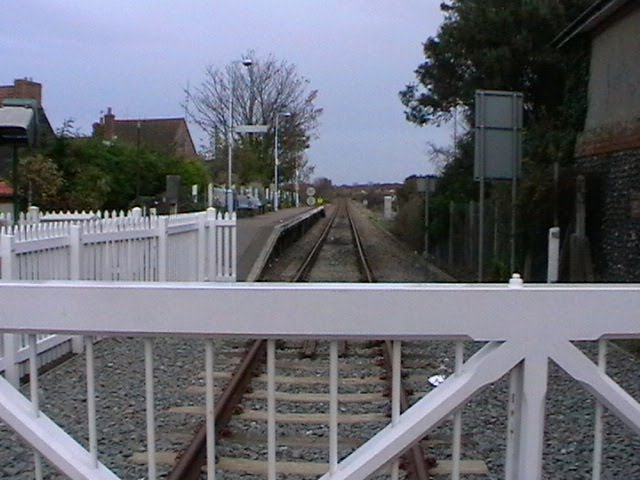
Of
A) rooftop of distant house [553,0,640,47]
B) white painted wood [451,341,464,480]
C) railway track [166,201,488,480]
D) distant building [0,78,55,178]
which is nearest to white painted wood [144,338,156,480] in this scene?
railway track [166,201,488,480]

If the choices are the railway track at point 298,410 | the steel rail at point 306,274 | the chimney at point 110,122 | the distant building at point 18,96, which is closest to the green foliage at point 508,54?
the steel rail at point 306,274

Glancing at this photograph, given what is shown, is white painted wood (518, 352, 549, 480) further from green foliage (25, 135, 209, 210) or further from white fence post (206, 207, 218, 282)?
green foliage (25, 135, 209, 210)

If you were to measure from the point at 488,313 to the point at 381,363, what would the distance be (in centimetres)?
581

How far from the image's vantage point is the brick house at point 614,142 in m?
14.7

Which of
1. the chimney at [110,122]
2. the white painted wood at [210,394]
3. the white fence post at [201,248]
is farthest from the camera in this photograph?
the chimney at [110,122]

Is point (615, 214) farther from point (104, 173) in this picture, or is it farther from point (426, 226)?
point (104, 173)

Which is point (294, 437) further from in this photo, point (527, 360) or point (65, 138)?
point (65, 138)

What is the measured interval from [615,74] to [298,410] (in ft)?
43.3

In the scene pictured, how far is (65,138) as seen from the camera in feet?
86.9

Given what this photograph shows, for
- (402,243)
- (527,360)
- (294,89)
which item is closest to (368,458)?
(527,360)

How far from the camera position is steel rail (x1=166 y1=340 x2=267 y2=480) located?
4293 millimetres

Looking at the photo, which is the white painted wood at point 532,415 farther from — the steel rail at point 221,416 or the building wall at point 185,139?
the building wall at point 185,139

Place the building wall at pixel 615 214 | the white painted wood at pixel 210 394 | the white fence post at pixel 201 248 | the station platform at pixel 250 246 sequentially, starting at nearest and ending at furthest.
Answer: the white painted wood at pixel 210 394
the white fence post at pixel 201 248
the building wall at pixel 615 214
the station platform at pixel 250 246

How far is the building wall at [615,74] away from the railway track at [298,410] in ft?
30.5
